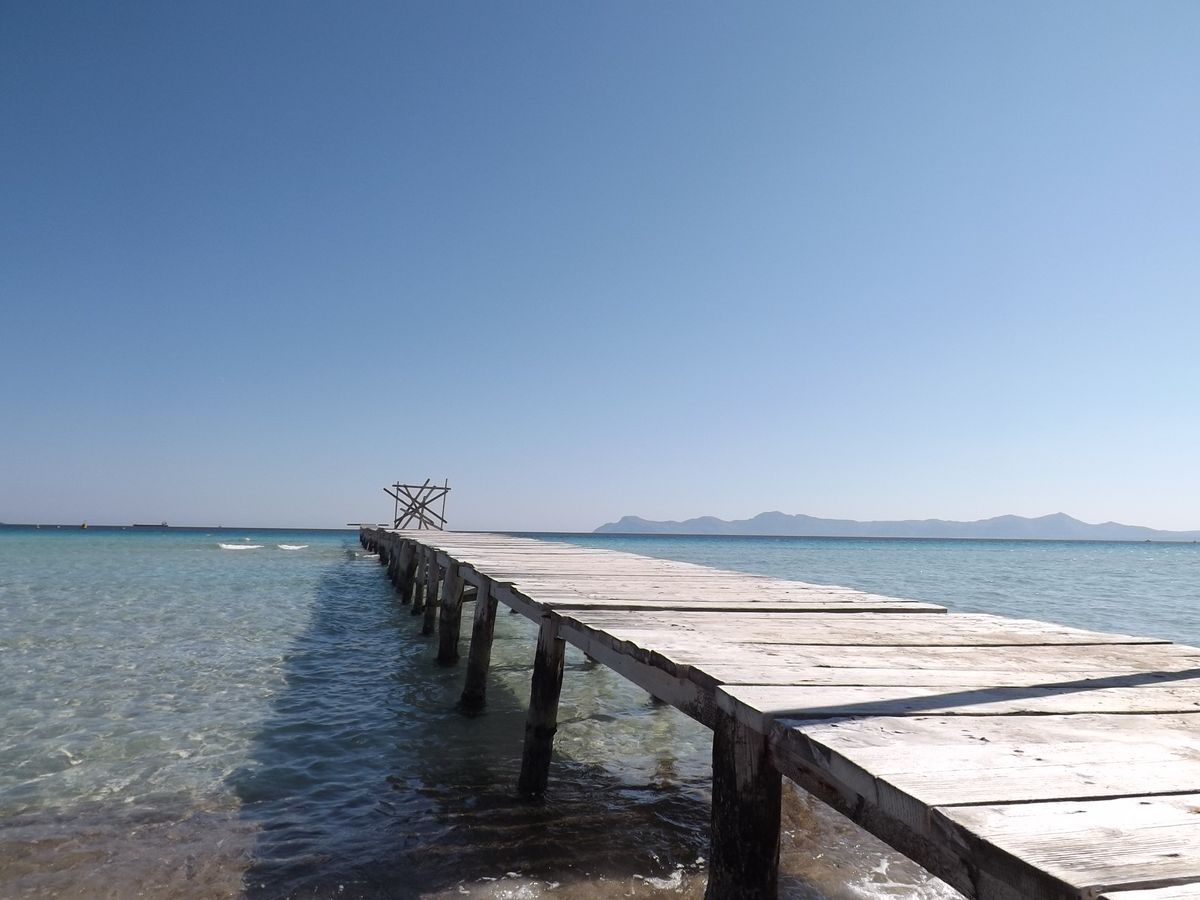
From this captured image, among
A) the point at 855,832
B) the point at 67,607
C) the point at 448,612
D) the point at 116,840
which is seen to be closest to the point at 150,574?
the point at 67,607

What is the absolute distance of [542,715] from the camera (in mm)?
5238

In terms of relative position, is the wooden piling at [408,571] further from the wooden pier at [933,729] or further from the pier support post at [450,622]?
the wooden pier at [933,729]

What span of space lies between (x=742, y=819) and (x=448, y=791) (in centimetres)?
309

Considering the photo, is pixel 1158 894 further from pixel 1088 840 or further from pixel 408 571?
pixel 408 571

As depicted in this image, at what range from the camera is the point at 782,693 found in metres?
2.65

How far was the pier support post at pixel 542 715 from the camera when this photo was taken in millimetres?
5113

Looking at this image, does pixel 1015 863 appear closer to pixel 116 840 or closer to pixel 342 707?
pixel 116 840

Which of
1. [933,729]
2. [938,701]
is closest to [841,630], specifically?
[938,701]

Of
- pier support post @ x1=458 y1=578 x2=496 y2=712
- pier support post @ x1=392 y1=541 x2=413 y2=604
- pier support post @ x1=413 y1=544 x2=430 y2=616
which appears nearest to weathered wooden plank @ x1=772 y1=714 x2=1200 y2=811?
pier support post @ x1=458 y1=578 x2=496 y2=712

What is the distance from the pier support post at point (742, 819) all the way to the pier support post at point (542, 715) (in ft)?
7.69

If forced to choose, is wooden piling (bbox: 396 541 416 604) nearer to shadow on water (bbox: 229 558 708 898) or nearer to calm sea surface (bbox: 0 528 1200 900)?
calm sea surface (bbox: 0 528 1200 900)

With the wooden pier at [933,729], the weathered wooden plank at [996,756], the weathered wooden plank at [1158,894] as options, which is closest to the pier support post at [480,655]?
the wooden pier at [933,729]

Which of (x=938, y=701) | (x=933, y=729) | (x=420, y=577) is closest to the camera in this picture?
(x=933, y=729)

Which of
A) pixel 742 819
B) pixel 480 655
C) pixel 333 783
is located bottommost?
pixel 333 783
